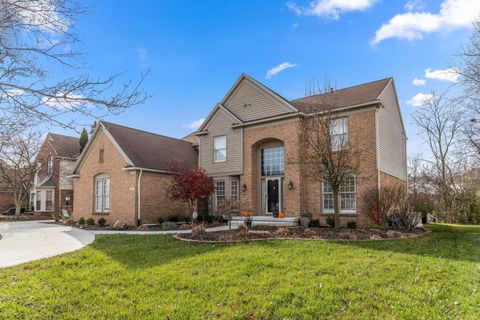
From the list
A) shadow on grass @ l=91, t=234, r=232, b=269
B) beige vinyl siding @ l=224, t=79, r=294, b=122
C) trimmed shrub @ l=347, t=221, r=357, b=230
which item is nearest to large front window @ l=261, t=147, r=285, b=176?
beige vinyl siding @ l=224, t=79, r=294, b=122

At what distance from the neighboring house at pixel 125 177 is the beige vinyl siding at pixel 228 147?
2091mm

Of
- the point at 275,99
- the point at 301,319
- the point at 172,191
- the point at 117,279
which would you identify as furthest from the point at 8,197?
the point at 301,319

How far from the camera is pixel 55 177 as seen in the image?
30.5m

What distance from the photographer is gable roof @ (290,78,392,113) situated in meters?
15.9

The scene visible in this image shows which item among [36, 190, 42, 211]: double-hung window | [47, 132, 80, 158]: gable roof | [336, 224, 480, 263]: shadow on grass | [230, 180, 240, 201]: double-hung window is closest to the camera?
[336, 224, 480, 263]: shadow on grass

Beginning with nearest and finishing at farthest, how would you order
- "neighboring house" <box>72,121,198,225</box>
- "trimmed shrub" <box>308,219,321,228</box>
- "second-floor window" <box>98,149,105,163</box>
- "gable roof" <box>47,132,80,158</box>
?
"trimmed shrub" <box>308,219,321,228</box> → "neighboring house" <box>72,121,198,225</box> → "second-floor window" <box>98,149,105,163</box> → "gable roof" <box>47,132,80,158</box>

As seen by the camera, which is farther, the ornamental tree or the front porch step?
the ornamental tree

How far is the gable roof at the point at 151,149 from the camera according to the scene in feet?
66.8

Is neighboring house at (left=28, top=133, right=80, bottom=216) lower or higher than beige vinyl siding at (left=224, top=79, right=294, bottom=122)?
lower

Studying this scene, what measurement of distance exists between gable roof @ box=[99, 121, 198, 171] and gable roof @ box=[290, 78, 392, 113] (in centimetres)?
937

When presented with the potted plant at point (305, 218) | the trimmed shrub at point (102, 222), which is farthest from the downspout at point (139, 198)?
the potted plant at point (305, 218)

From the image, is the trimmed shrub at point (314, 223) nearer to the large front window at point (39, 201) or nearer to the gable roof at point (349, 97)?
the gable roof at point (349, 97)

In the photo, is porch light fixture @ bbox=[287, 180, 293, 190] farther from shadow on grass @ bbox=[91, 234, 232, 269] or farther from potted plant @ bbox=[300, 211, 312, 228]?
shadow on grass @ bbox=[91, 234, 232, 269]

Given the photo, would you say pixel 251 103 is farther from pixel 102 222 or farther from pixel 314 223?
pixel 102 222
